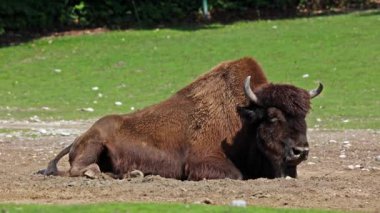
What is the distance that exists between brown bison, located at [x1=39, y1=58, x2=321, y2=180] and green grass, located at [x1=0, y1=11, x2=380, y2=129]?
23.4 feet

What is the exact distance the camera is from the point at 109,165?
1377 cm

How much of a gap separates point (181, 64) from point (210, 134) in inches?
660

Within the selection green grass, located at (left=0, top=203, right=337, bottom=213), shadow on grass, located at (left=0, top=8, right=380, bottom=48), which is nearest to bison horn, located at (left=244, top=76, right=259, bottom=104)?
green grass, located at (left=0, top=203, right=337, bottom=213)

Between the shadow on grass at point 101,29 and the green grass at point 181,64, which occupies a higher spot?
the green grass at point 181,64

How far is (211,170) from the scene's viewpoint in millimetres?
13250

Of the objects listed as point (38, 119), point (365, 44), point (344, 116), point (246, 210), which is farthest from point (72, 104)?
point (246, 210)

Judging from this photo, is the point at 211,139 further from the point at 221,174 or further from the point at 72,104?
the point at 72,104

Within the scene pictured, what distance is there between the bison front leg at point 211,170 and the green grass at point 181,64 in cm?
751

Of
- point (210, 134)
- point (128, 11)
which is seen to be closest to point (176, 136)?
point (210, 134)

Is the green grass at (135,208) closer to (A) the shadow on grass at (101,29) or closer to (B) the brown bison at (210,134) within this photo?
(B) the brown bison at (210,134)

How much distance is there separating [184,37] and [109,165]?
21077mm

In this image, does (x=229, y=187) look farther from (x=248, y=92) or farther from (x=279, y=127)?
(x=248, y=92)

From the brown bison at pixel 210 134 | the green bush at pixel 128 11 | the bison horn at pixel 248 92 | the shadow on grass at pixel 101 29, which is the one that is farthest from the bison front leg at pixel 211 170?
the green bush at pixel 128 11

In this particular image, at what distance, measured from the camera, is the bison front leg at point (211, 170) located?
43.4 ft
